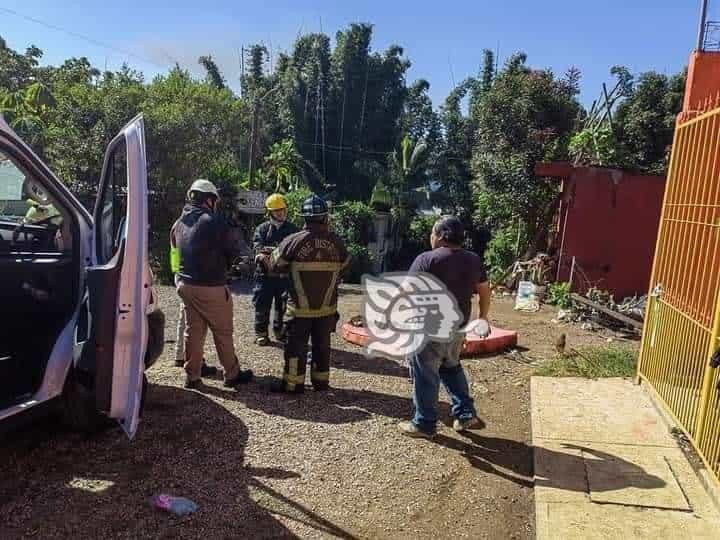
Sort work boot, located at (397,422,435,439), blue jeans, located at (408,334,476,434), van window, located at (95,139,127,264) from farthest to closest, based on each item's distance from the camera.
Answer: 1. work boot, located at (397,422,435,439)
2. blue jeans, located at (408,334,476,434)
3. van window, located at (95,139,127,264)

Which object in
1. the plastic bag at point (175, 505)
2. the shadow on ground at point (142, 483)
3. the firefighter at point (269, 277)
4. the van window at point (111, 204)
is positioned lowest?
the shadow on ground at point (142, 483)

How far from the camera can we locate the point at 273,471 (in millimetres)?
3863

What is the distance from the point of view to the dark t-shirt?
14.0ft

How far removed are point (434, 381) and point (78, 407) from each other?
2358mm

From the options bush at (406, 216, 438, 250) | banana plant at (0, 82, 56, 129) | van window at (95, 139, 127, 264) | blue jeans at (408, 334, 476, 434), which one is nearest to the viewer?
van window at (95, 139, 127, 264)

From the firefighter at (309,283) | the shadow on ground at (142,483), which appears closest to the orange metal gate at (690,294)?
the shadow on ground at (142,483)

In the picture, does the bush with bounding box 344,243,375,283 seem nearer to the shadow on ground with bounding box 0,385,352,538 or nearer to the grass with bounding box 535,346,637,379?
the grass with bounding box 535,346,637,379

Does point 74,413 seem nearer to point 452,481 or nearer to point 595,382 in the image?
point 452,481

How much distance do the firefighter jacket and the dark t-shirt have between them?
1.06 meters

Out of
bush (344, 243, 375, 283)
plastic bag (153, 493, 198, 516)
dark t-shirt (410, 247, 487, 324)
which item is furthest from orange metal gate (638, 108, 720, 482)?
bush (344, 243, 375, 283)

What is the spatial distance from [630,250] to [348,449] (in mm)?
9513

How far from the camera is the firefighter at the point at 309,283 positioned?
5102mm

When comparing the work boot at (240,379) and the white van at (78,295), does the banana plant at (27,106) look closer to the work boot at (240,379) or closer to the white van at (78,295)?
the white van at (78,295)

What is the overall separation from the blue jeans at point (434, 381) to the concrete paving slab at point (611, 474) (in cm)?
60
